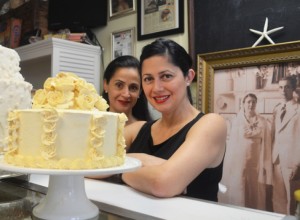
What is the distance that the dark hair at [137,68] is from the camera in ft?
6.57

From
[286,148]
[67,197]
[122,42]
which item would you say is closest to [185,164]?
[67,197]

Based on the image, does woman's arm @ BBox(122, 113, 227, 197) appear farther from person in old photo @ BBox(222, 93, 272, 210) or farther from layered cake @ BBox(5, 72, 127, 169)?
person in old photo @ BBox(222, 93, 272, 210)

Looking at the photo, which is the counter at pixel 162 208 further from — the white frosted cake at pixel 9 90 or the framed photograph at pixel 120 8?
the framed photograph at pixel 120 8

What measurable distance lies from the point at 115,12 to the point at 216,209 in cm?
208

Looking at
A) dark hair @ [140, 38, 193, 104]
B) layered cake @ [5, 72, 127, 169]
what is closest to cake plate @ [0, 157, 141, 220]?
layered cake @ [5, 72, 127, 169]

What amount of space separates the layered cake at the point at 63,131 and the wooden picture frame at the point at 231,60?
1.19 meters

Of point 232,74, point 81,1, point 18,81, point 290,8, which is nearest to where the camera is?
point 18,81

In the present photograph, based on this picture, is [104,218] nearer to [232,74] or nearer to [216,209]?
[216,209]

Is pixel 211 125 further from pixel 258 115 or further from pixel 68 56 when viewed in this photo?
pixel 68 56

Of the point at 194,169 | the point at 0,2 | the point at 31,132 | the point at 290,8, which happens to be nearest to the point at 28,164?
the point at 31,132

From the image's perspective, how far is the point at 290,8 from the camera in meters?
1.66

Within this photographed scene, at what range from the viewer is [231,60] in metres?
1.84

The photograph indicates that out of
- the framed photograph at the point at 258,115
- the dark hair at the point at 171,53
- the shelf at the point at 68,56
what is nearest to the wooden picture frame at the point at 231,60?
the framed photograph at the point at 258,115

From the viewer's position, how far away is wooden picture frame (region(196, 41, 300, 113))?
5.43ft
